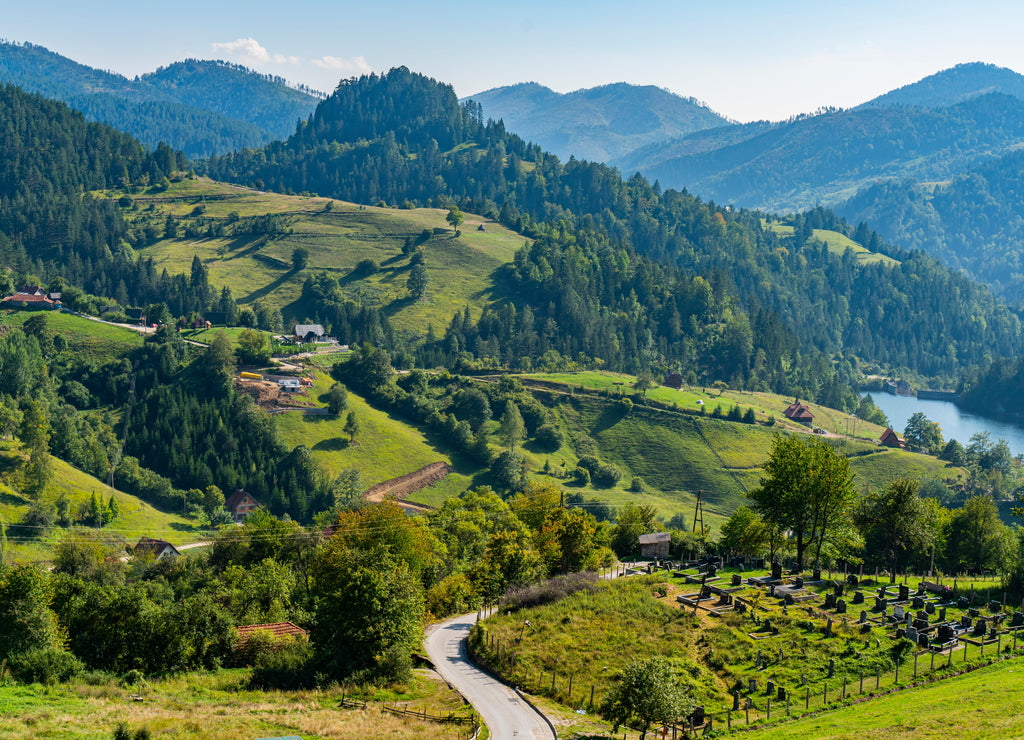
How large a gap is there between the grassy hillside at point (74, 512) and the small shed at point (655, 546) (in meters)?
58.0

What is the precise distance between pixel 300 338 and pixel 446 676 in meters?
144

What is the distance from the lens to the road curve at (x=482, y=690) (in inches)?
1599

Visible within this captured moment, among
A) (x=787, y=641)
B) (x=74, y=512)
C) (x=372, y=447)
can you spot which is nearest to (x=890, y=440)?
(x=372, y=447)

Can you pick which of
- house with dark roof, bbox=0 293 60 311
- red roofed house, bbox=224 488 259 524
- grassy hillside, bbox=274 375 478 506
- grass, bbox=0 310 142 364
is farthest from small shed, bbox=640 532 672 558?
house with dark roof, bbox=0 293 60 311

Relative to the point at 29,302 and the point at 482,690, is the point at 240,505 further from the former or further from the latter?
the point at 482,690

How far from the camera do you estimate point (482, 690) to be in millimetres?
46500

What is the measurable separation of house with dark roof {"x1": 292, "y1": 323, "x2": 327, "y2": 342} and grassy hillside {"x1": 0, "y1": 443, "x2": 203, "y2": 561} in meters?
68.0

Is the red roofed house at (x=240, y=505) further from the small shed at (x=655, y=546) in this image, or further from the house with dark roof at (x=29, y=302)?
the house with dark roof at (x=29, y=302)

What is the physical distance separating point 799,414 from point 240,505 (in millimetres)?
112706

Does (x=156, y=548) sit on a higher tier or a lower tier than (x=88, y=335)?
lower

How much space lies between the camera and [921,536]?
66.3m

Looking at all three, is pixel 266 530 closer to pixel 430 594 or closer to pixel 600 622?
pixel 430 594

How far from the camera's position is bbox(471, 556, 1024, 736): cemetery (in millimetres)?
41781

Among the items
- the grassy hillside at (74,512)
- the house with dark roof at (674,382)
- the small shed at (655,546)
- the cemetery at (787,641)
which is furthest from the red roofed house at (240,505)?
the house with dark roof at (674,382)
